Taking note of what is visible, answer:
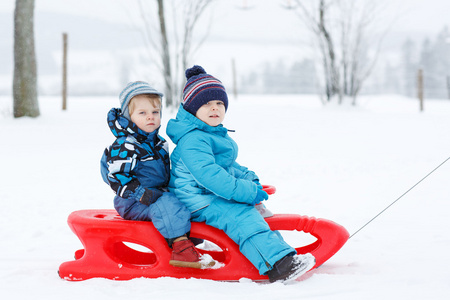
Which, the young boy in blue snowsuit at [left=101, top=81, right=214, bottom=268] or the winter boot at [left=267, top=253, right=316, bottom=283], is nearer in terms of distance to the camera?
the winter boot at [left=267, top=253, right=316, bottom=283]

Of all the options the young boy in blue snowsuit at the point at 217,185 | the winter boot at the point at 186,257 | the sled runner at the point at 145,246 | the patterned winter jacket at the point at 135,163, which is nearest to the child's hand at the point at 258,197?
the young boy in blue snowsuit at the point at 217,185

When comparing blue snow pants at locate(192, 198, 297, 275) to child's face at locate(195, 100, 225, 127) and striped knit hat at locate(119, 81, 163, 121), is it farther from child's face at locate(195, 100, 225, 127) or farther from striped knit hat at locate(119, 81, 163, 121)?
striped knit hat at locate(119, 81, 163, 121)

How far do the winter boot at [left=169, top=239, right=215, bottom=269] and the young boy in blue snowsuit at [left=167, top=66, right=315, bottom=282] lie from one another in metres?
0.17

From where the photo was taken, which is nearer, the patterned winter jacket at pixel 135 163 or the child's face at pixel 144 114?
the patterned winter jacket at pixel 135 163

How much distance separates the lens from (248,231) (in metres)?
2.30

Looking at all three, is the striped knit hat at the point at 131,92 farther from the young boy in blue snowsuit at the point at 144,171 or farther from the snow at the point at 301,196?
the snow at the point at 301,196

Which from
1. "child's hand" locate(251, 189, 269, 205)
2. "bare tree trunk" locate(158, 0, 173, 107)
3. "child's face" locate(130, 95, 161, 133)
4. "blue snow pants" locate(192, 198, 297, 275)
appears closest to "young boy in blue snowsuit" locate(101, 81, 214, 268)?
"child's face" locate(130, 95, 161, 133)

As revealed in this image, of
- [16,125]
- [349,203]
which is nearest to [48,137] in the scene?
[16,125]

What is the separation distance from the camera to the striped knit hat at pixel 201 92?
8.12 feet

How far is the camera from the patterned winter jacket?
233 centimetres

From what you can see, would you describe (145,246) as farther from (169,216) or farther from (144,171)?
(144,171)

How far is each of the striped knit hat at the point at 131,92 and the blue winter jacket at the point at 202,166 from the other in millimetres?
210

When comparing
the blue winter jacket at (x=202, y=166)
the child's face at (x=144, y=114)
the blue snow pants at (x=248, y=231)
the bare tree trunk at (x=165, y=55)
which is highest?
the bare tree trunk at (x=165, y=55)

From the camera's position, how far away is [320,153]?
6262 mm
